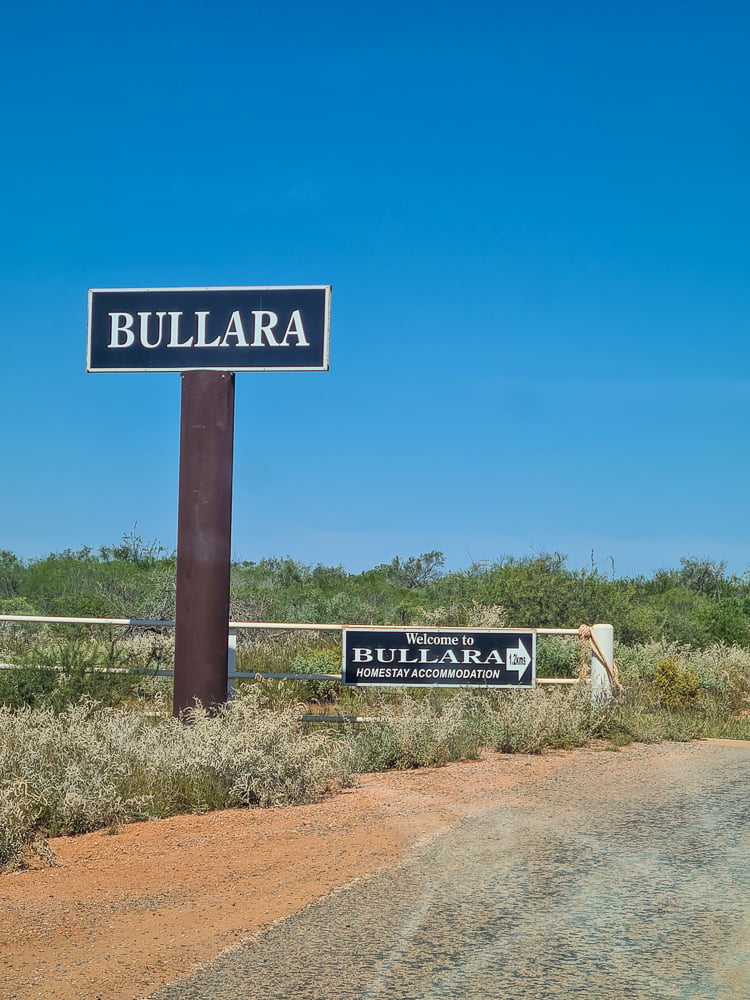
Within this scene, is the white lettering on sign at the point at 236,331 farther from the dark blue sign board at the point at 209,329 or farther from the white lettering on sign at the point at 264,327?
the white lettering on sign at the point at 264,327

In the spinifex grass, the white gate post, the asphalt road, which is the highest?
the white gate post

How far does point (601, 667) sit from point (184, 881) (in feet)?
25.8

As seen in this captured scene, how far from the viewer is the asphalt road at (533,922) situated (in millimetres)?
4875

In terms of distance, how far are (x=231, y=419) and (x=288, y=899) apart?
257 inches

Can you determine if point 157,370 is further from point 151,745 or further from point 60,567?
point 60,567

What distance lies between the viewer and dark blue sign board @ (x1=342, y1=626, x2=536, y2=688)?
42.0ft

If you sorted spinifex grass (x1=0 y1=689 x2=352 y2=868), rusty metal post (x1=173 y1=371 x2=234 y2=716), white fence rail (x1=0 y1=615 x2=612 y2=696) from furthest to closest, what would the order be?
white fence rail (x1=0 y1=615 x2=612 y2=696) → rusty metal post (x1=173 y1=371 x2=234 y2=716) → spinifex grass (x1=0 y1=689 x2=352 y2=868)

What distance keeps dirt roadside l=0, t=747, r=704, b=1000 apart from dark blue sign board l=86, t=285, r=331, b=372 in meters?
4.63

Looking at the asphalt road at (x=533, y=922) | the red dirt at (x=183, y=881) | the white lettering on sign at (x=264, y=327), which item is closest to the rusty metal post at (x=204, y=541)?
the white lettering on sign at (x=264, y=327)

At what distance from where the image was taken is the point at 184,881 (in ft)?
22.1

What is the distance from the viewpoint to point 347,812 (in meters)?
8.73

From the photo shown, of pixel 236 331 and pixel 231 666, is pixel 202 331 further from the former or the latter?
pixel 231 666

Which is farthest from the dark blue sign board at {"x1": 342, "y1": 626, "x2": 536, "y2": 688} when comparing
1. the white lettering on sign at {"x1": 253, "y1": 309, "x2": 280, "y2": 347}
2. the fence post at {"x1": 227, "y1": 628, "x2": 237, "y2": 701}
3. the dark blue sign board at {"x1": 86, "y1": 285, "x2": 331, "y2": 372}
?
the white lettering on sign at {"x1": 253, "y1": 309, "x2": 280, "y2": 347}

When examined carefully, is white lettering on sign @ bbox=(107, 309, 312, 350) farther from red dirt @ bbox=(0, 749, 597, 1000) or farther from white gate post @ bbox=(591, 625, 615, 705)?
white gate post @ bbox=(591, 625, 615, 705)
